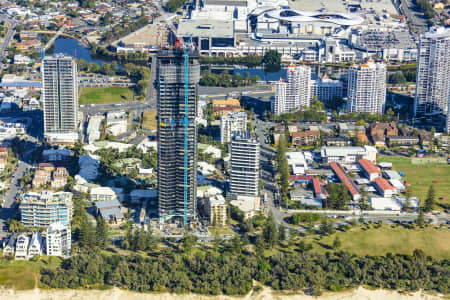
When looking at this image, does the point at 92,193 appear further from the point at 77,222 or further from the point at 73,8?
the point at 73,8

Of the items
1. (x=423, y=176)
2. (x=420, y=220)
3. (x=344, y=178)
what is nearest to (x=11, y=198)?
(x=344, y=178)

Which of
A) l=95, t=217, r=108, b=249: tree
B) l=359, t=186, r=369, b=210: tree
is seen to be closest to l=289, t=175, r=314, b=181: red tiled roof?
l=359, t=186, r=369, b=210: tree

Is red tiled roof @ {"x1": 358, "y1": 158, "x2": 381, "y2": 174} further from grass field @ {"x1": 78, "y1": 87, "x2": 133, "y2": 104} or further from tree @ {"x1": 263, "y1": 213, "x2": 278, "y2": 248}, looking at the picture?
grass field @ {"x1": 78, "y1": 87, "x2": 133, "y2": 104}

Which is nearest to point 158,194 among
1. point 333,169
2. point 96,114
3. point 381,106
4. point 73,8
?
point 333,169

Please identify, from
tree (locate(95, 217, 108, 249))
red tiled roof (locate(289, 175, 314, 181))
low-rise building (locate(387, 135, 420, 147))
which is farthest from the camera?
A: low-rise building (locate(387, 135, 420, 147))

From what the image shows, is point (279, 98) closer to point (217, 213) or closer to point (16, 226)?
point (217, 213)

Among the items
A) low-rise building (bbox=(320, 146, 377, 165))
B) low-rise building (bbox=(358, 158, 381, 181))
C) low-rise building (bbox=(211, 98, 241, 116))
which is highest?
low-rise building (bbox=(211, 98, 241, 116))

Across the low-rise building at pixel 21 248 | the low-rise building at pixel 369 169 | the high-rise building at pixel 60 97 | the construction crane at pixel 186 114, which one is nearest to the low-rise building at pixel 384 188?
the low-rise building at pixel 369 169
